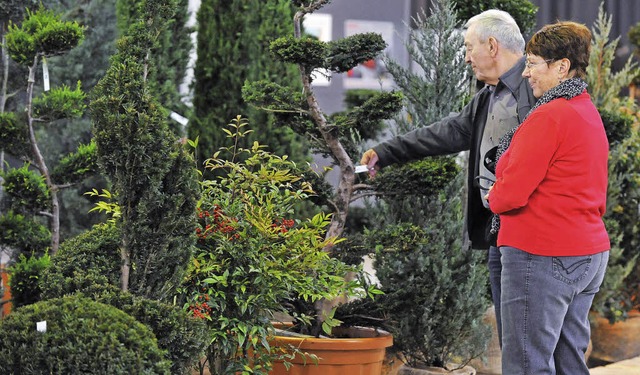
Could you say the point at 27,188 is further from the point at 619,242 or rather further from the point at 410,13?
the point at 410,13

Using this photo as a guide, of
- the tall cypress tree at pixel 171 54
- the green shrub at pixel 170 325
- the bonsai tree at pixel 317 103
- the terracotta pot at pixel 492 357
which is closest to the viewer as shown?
the green shrub at pixel 170 325

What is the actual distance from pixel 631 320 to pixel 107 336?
14.1ft

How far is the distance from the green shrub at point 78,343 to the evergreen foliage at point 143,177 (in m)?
0.26

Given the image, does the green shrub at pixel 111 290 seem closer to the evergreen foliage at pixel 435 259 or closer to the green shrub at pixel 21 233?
the green shrub at pixel 21 233

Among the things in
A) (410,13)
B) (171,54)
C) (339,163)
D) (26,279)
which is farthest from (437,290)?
(410,13)

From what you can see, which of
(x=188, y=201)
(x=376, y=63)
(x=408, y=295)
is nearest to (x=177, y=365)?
(x=188, y=201)

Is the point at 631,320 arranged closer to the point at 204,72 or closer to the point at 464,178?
the point at 464,178

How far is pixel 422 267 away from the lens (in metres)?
4.00

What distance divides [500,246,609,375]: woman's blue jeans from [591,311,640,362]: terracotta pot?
3.09 metres

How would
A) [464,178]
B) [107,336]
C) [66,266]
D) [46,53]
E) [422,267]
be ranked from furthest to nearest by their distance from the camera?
[464,178], [422,267], [46,53], [66,266], [107,336]

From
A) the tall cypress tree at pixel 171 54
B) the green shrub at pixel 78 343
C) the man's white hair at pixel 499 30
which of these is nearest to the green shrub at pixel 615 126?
the man's white hair at pixel 499 30

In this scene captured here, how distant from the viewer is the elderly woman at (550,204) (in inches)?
106

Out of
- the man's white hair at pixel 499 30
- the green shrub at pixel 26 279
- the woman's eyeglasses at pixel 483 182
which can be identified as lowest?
the green shrub at pixel 26 279

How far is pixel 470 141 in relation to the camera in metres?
3.46
